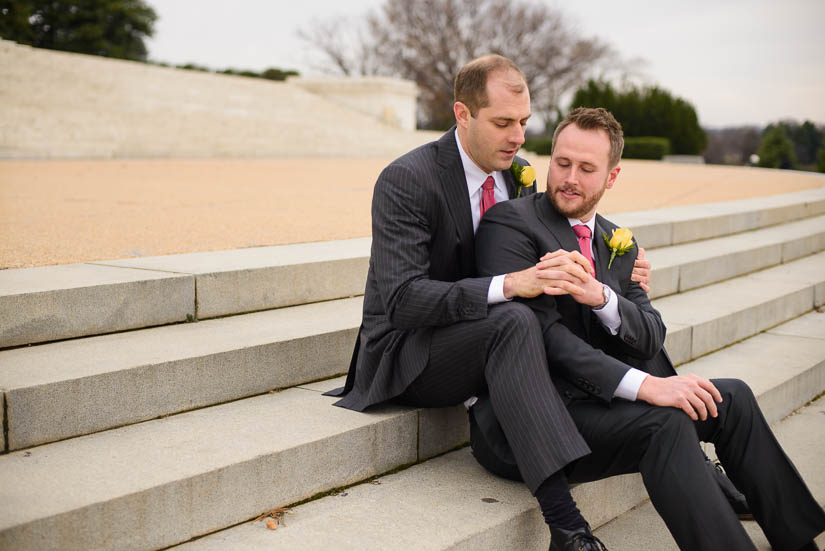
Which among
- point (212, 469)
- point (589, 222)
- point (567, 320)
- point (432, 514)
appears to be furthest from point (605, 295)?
point (212, 469)

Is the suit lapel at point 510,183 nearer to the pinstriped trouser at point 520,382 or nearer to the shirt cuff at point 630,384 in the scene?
the pinstriped trouser at point 520,382

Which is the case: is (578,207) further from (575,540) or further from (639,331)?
(575,540)

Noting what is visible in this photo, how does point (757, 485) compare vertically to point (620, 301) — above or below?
below

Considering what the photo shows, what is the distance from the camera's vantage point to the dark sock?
2.68 meters

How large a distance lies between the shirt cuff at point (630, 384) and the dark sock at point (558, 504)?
16.2 inches

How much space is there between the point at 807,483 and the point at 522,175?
2.06 meters

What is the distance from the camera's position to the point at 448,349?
9.72ft

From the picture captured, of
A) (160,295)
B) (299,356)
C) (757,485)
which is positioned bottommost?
(757,485)

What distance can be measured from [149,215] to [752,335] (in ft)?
15.3

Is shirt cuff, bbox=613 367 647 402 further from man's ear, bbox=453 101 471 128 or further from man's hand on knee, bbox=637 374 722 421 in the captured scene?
man's ear, bbox=453 101 471 128

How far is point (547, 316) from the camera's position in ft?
10.0

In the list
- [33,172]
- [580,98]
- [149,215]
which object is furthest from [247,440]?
[580,98]

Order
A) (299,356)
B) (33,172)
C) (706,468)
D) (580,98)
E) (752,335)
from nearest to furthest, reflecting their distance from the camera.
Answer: (706,468), (299,356), (752,335), (33,172), (580,98)

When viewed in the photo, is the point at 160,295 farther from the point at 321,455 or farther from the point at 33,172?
the point at 33,172
